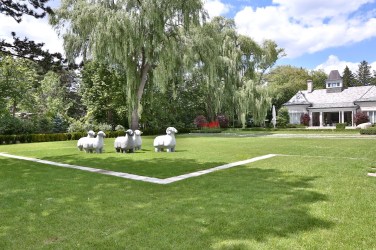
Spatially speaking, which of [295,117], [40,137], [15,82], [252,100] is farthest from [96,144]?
[295,117]

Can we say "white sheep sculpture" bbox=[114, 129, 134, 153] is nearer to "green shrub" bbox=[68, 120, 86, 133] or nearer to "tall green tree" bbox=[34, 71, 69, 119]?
"green shrub" bbox=[68, 120, 86, 133]

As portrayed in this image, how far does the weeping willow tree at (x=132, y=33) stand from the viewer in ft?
65.0

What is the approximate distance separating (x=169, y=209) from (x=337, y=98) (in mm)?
40897

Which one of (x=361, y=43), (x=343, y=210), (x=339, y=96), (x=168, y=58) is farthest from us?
(x=339, y=96)

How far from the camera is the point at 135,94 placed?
2162 cm

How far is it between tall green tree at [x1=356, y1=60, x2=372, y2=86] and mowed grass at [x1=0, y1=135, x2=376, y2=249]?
252ft

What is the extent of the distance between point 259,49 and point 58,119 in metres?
20.0

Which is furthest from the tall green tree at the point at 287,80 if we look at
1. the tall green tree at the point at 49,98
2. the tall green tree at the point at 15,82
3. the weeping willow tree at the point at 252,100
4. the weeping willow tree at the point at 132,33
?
the tall green tree at the point at 15,82

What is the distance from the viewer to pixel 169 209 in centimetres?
445

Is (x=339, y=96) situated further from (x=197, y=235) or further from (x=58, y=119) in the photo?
(x=197, y=235)

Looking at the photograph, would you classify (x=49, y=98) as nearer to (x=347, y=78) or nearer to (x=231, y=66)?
(x=231, y=66)

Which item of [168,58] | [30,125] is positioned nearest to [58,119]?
[30,125]

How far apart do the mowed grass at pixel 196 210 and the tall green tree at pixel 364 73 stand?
76.8 metres

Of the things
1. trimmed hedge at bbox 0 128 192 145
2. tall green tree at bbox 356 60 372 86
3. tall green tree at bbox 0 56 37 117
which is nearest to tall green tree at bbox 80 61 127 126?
trimmed hedge at bbox 0 128 192 145
